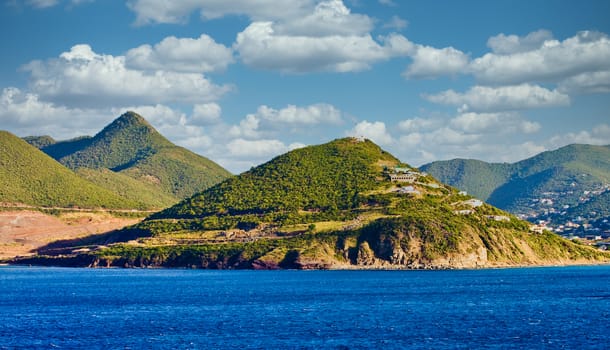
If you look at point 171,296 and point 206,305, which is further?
point 171,296

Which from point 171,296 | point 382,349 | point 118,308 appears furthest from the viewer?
point 171,296

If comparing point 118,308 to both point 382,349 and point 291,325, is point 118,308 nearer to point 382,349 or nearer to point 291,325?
point 291,325

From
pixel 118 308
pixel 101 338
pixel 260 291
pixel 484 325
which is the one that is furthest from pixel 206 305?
pixel 484 325

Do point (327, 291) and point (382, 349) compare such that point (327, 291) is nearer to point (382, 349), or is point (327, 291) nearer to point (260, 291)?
point (260, 291)

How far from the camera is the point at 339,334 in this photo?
116 m

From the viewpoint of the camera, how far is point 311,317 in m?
136

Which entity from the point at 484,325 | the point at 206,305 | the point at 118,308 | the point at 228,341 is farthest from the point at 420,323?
the point at 118,308

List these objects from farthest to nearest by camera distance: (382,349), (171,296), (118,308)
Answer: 1. (171,296)
2. (118,308)
3. (382,349)

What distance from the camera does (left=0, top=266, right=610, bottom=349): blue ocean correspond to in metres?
110

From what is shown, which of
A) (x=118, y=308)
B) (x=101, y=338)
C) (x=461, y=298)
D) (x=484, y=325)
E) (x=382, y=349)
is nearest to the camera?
(x=382, y=349)

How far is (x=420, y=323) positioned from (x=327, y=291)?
5667cm

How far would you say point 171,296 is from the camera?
577 ft

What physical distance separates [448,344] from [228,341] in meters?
26.8

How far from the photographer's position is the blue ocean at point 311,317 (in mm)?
110312
